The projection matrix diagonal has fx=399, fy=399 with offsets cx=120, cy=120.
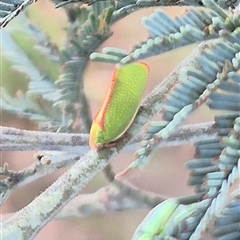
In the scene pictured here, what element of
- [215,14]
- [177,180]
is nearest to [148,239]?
[215,14]

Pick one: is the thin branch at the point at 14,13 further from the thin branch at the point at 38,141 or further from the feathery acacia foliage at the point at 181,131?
the thin branch at the point at 38,141

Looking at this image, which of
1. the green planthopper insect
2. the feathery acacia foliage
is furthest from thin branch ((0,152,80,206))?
the green planthopper insect

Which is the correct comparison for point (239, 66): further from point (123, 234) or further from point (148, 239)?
point (123, 234)

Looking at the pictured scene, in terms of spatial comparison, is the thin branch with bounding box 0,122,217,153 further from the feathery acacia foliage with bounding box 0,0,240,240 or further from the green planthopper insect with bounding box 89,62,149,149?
the green planthopper insect with bounding box 89,62,149,149

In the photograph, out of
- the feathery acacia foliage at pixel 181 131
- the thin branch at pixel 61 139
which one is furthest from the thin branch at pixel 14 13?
the thin branch at pixel 61 139

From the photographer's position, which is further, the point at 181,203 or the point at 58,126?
the point at 58,126

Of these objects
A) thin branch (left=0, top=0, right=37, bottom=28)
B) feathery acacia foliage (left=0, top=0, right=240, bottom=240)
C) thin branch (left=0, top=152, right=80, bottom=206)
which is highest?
thin branch (left=0, top=0, right=37, bottom=28)

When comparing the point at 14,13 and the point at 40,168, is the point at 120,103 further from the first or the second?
the point at 40,168

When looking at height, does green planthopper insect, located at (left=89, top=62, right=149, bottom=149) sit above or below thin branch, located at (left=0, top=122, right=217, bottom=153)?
above

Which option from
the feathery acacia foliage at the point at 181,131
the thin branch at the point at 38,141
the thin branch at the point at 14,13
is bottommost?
the thin branch at the point at 38,141
